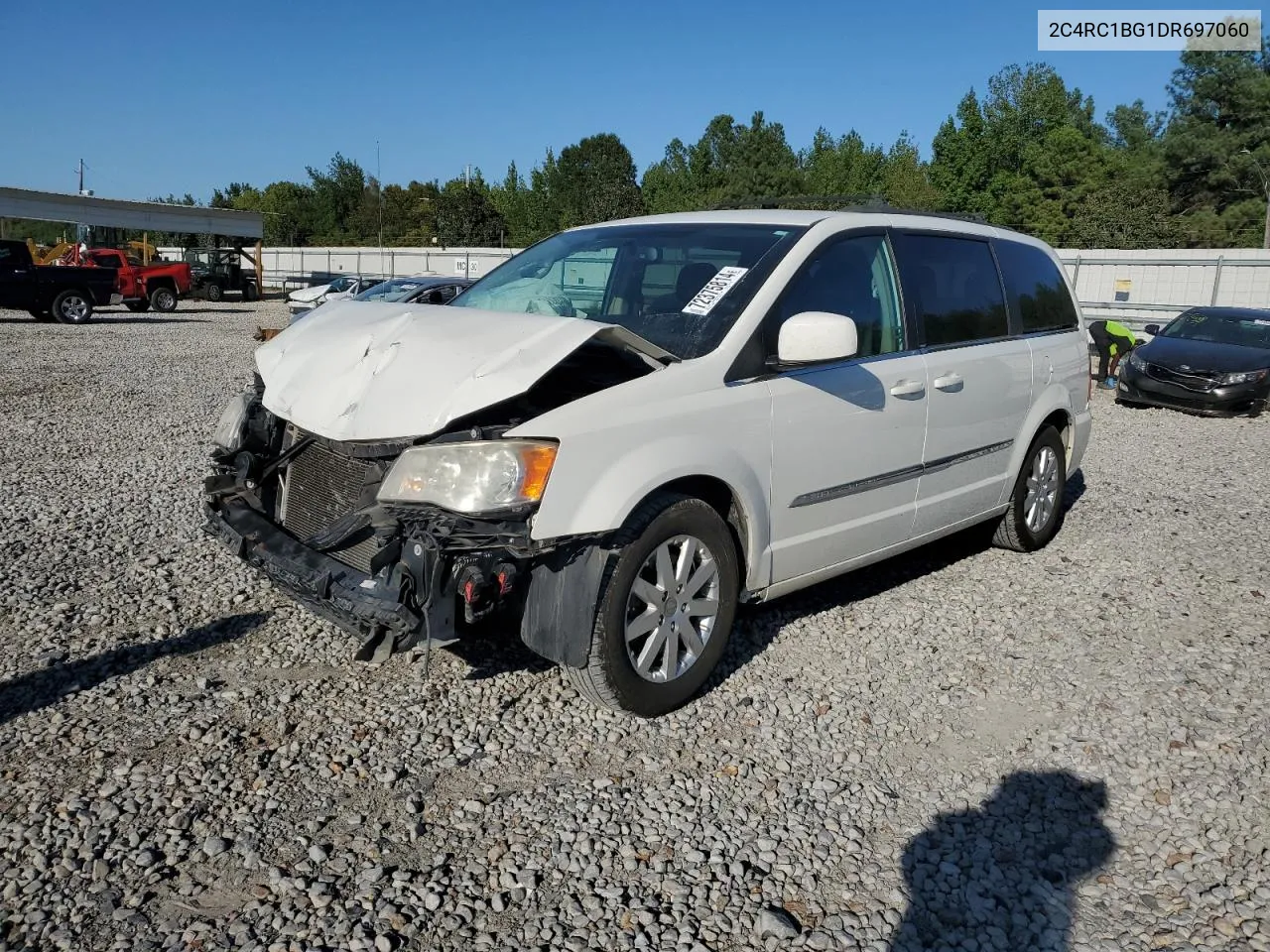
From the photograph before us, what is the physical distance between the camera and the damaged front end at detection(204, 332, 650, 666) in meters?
3.28

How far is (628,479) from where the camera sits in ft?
11.4

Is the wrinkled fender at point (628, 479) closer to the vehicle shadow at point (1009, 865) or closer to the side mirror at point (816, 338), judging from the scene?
the side mirror at point (816, 338)

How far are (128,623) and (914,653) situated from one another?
361 cm

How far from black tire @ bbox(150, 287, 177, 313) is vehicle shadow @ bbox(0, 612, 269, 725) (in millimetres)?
27495

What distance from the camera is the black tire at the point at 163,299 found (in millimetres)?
28844

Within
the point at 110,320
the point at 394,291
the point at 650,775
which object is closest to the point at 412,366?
the point at 650,775

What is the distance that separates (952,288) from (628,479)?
102 inches

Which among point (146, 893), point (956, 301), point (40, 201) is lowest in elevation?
point (146, 893)

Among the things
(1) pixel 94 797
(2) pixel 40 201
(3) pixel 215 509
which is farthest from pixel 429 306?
(2) pixel 40 201

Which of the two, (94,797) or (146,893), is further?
(94,797)

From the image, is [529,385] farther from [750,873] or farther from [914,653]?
[914,653]

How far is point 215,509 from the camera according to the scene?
429 centimetres

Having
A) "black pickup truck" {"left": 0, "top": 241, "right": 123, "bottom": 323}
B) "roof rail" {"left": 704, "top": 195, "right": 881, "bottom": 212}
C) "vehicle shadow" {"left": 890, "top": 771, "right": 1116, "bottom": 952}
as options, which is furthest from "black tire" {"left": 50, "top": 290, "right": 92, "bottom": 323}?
"vehicle shadow" {"left": 890, "top": 771, "right": 1116, "bottom": 952}

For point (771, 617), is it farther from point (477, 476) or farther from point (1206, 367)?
point (1206, 367)
